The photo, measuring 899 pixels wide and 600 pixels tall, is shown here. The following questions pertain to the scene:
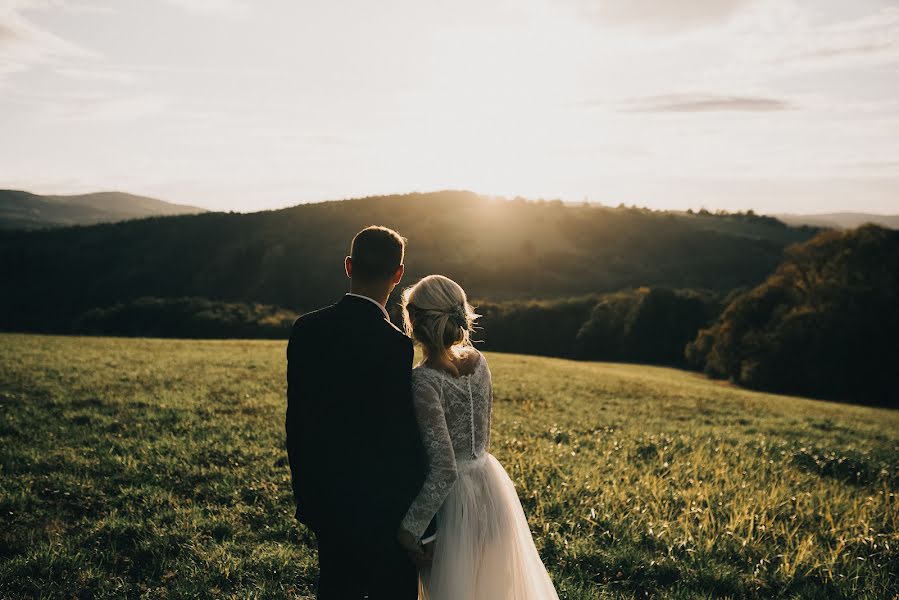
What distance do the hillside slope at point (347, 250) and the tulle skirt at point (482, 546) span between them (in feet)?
296

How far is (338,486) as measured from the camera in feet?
10.3

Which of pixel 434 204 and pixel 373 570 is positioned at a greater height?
pixel 434 204

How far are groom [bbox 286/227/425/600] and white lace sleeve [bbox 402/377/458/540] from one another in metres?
0.11

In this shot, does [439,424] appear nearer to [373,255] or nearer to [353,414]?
[353,414]

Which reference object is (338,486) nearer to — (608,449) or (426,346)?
(426,346)

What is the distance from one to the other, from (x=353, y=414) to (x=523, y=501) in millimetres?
5119

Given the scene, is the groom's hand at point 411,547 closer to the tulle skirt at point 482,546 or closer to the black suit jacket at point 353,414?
the black suit jacket at point 353,414

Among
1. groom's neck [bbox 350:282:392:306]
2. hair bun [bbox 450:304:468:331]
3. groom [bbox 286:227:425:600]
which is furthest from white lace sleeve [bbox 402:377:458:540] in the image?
groom's neck [bbox 350:282:392:306]

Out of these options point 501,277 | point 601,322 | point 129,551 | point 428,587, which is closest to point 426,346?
Result: point 428,587

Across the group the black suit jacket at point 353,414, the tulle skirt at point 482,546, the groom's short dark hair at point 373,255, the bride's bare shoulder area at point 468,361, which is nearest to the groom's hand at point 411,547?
the black suit jacket at point 353,414

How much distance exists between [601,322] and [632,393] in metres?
46.2

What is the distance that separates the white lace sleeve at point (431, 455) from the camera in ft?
10.9

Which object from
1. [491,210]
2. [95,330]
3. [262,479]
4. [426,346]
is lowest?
[95,330]

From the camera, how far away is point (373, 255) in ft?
10.5
